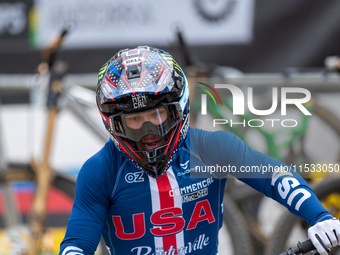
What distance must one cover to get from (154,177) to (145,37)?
8.80 feet

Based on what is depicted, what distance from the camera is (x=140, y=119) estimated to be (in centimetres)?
167

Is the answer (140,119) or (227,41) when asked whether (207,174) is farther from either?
(227,41)

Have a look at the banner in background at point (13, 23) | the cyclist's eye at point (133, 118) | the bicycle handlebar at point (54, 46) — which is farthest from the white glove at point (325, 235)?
the banner in background at point (13, 23)

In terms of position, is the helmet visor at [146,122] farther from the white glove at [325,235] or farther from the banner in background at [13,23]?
A: the banner in background at [13,23]

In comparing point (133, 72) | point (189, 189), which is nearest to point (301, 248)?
point (189, 189)

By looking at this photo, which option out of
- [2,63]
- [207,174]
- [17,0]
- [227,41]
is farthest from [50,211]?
[207,174]

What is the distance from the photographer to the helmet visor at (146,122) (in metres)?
1.66

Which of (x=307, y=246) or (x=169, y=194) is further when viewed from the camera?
(x=169, y=194)

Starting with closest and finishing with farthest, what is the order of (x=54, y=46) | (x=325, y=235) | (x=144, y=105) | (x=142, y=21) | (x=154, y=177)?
(x=325, y=235) → (x=144, y=105) → (x=154, y=177) → (x=54, y=46) → (x=142, y=21)

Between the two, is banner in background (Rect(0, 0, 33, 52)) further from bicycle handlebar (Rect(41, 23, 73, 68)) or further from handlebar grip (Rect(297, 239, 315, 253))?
handlebar grip (Rect(297, 239, 315, 253))

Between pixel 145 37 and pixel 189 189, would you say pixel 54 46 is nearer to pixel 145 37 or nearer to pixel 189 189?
pixel 145 37

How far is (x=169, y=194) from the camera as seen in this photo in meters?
1.79

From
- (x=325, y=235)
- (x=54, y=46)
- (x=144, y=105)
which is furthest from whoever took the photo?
(x=54, y=46)

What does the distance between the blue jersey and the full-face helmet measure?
0.09 m
